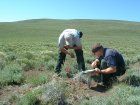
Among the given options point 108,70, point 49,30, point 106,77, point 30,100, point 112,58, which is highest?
point 112,58

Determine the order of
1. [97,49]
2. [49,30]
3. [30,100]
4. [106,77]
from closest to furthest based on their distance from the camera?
[30,100] < [97,49] < [106,77] < [49,30]

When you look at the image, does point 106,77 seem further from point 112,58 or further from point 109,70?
point 112,58

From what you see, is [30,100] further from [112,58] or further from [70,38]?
[70,38]

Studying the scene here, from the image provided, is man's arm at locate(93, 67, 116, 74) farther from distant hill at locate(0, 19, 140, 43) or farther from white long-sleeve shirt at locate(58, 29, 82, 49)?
distant hill at locate(0, 19, 140, 43)

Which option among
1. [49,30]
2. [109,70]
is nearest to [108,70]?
[109,70]

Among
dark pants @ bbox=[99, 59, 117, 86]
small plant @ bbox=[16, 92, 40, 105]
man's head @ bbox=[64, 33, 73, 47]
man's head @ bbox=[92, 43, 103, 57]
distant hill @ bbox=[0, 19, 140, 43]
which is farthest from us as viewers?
distant hill @ bbox=[0, 19, 140, 43]

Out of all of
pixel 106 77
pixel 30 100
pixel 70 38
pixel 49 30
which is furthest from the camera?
pixel 49 30

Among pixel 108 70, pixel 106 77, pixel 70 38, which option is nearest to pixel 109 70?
pixel 108 70

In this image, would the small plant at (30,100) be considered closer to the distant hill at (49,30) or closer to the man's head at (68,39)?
the man's head at (68,39)

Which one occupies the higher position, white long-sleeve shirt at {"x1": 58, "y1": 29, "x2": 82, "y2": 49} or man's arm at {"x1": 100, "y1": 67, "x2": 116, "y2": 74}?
white long-sleeve shirt at {"x1": 58, "y1": 29, "x2": 82, "y2": 49}

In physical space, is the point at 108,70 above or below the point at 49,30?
above

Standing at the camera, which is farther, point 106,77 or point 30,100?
point 106,77

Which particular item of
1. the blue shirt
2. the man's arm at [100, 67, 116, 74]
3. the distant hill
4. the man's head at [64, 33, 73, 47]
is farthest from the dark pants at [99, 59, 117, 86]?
the distant hill

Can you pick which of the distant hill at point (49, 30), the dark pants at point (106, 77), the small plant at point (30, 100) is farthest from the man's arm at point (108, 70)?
the distant hill at point (49, 30)
